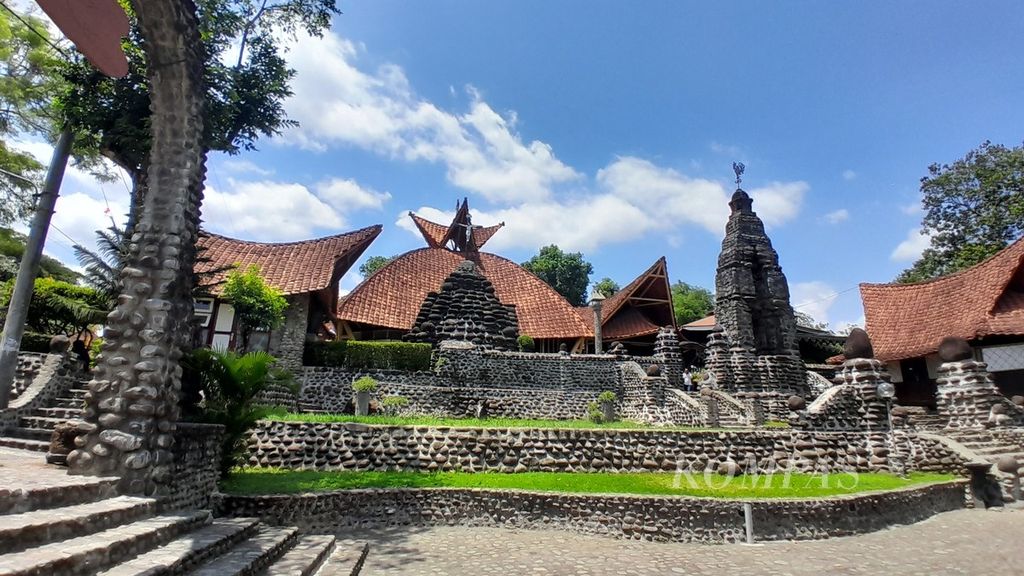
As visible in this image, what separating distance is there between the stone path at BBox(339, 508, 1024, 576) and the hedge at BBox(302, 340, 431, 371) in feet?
27.8

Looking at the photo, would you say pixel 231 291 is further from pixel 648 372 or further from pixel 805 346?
pixel 805 346

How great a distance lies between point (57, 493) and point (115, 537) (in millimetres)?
711

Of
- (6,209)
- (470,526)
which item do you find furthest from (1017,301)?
(6,209)

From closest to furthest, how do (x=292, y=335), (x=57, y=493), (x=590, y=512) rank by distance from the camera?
(x=57, y=493)
(x=590, y=512)
(x=292, y=335)

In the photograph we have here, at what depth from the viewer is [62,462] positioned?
206 inches

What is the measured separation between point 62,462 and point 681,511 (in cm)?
818

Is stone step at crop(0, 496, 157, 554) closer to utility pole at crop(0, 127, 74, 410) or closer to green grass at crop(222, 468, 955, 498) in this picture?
green grass at crop(222, 468, 955, 498)

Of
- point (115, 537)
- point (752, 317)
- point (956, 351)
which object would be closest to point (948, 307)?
point (752, 317)

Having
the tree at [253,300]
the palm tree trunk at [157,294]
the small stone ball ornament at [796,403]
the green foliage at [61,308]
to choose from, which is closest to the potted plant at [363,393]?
the tree at [253,300]

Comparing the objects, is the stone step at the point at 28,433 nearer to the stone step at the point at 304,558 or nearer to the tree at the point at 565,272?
the stone step at the point at 304,558

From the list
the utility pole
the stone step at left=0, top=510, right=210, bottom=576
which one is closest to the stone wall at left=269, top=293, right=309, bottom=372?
the utility pole

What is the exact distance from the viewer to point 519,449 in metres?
10.4

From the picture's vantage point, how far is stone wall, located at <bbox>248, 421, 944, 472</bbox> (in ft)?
32.9

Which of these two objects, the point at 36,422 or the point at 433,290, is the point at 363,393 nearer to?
the point at 36,422
